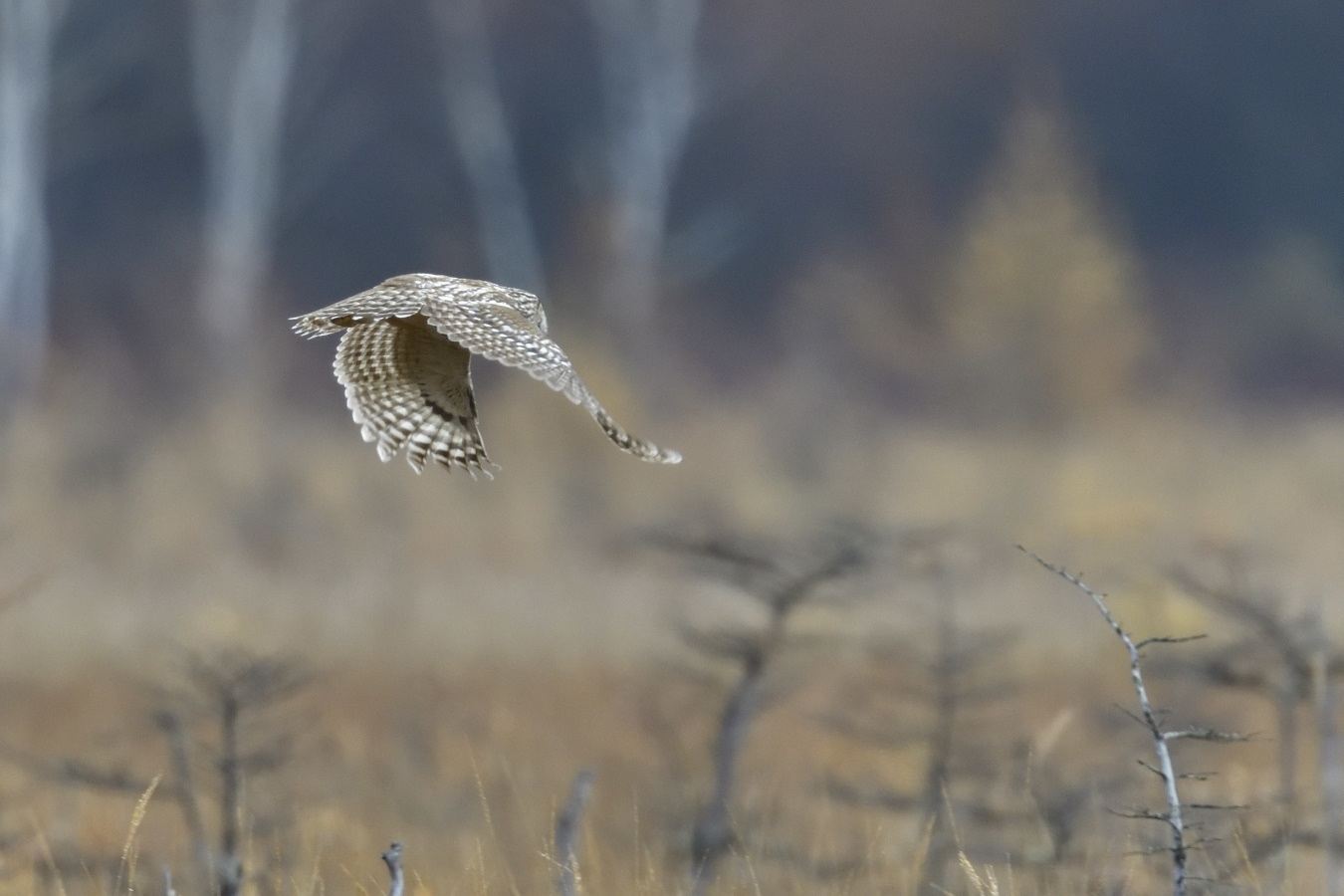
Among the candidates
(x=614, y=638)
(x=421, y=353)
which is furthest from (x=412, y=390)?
(x=614, y=638)

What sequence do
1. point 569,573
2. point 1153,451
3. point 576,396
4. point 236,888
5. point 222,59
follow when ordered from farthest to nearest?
point 222,59 → point 1153,451 → point 569,573 → point 236,888 → point 576,396

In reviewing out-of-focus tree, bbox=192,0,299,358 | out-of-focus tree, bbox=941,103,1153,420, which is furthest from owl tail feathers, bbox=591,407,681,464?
out-of-focus tree, bbox=192,0,299,358

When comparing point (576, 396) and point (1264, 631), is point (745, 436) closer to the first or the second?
point (1264, 631)

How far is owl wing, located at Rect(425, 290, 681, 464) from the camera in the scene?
3.12m

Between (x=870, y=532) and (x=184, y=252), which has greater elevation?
(x=184, y=252)

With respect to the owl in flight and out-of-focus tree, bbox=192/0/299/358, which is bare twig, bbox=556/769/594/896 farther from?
out-of-focus tree, bbox=192/0/299/358

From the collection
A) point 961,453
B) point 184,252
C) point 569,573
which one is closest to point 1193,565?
point 569,573

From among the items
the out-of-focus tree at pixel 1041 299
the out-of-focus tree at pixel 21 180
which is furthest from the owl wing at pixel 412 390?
the out-of-focus tree at pixel 1041 299

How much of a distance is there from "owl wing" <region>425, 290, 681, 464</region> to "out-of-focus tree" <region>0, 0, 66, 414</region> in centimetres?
1367

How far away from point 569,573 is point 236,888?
29.4 feet

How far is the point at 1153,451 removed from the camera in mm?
16078

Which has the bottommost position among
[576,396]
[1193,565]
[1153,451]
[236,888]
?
[236,888]

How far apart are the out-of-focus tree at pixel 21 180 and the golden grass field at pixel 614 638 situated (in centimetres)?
189

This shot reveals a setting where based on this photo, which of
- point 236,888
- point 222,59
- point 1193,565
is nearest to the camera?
point 236,888
